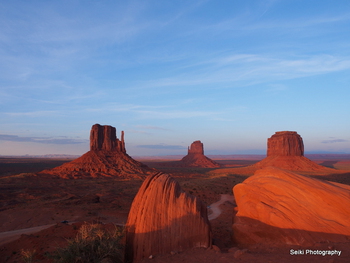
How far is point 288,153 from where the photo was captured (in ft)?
266

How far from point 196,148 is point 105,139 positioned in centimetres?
7116

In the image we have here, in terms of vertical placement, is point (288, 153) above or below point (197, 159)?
above

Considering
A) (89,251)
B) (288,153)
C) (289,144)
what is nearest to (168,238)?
(89,251)

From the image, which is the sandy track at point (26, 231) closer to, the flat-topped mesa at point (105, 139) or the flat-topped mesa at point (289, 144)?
the flat-topped mesa at point (105, 139)

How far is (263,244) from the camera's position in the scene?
8.68 metres

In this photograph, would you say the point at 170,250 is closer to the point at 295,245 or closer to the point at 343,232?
the point at 295,245

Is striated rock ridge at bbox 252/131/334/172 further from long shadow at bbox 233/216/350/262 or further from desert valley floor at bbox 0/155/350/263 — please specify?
long shadow at bbox 233/216/350/262

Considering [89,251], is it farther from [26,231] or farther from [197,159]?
[197,159]

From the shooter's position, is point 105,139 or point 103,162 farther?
point 105,139

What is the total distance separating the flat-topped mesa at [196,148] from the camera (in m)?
132

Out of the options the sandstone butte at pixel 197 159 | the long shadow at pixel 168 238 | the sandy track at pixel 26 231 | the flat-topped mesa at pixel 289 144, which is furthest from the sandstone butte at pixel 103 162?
the sandstone butte at pixel 197 159

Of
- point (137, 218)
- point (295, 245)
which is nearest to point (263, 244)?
point (295, 245)

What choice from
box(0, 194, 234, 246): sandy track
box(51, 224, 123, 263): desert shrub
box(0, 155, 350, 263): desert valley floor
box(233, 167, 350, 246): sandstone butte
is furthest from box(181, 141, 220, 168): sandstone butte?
box(51, 224, 123, 263): desert shrub

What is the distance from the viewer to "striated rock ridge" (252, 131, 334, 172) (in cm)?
7506
